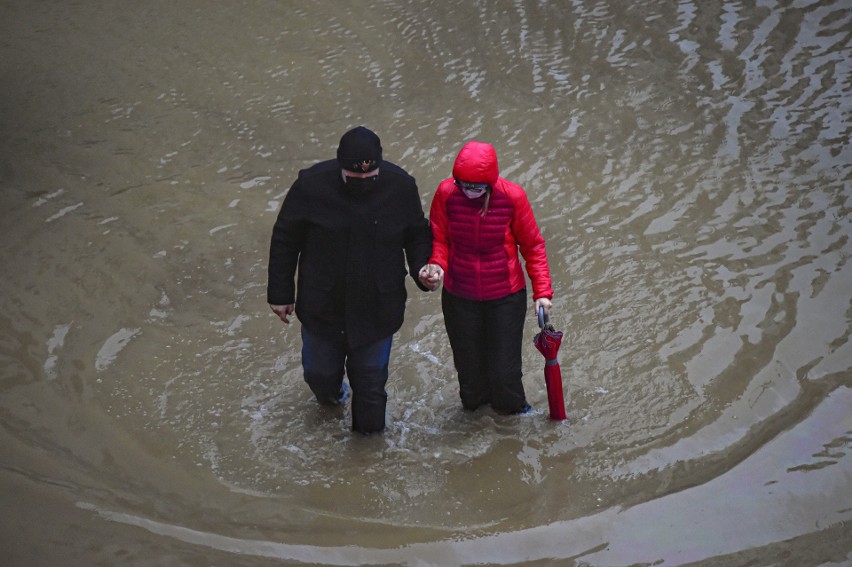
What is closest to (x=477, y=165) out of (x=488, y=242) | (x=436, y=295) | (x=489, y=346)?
(x=488, y=242)

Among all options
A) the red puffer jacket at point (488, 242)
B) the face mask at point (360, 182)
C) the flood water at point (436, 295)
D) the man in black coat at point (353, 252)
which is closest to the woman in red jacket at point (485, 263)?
the red puffer jacket at point (488, 242)

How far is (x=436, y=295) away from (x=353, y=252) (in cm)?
195

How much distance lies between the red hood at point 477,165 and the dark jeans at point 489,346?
66cm

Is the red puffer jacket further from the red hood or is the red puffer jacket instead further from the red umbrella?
the red umbrella

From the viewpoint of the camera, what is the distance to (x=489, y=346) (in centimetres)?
485

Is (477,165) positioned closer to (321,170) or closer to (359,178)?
(359,178)

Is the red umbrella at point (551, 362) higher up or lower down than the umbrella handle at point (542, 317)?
lower down

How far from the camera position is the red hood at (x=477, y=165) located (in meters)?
4.34

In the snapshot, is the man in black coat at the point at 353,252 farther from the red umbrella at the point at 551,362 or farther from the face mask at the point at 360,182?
the red umbrella at the point at 551,362

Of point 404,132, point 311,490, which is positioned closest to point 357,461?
point 311,490

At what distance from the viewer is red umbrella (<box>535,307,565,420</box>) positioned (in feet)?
15.5

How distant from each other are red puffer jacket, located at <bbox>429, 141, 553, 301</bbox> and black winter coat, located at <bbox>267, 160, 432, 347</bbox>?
122 mm

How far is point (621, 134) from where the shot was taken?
7.90m

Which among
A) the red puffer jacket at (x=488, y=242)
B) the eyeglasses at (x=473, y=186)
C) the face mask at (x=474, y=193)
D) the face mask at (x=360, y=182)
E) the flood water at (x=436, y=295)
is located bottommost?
the flood water at (x=436, y=295)
